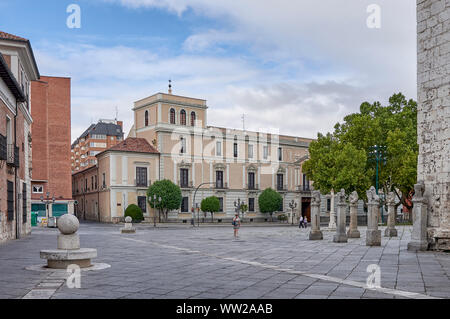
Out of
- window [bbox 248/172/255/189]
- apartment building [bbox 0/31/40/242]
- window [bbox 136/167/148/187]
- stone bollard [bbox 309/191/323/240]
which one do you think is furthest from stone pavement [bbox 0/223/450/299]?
window [bbox 248/172/255/189]

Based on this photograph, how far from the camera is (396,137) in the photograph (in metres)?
40.8

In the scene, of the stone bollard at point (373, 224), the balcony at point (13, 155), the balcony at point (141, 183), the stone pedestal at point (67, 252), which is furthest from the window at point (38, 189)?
the stone pedestal at point (67, 252)

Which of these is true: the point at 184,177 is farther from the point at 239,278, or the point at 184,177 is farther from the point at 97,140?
the point at 239,278

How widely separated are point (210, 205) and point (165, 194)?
6.70 m

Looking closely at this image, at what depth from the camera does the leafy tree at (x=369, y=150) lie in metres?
40.9

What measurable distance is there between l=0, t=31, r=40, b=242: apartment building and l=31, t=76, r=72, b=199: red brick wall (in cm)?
2289

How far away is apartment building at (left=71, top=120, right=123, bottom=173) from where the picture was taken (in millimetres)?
89562

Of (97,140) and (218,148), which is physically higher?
(97,140)

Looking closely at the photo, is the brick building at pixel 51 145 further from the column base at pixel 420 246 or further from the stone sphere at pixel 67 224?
the column base at pixel 420 246

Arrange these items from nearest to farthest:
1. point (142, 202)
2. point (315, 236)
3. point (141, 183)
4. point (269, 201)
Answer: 1. point (315, 236)
2. point (142, 202)
3. point (141, 183)
4. point (269, 201)

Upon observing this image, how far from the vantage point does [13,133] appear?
73.2 feet

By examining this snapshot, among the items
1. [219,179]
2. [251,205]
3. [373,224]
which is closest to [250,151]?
[219,179]
